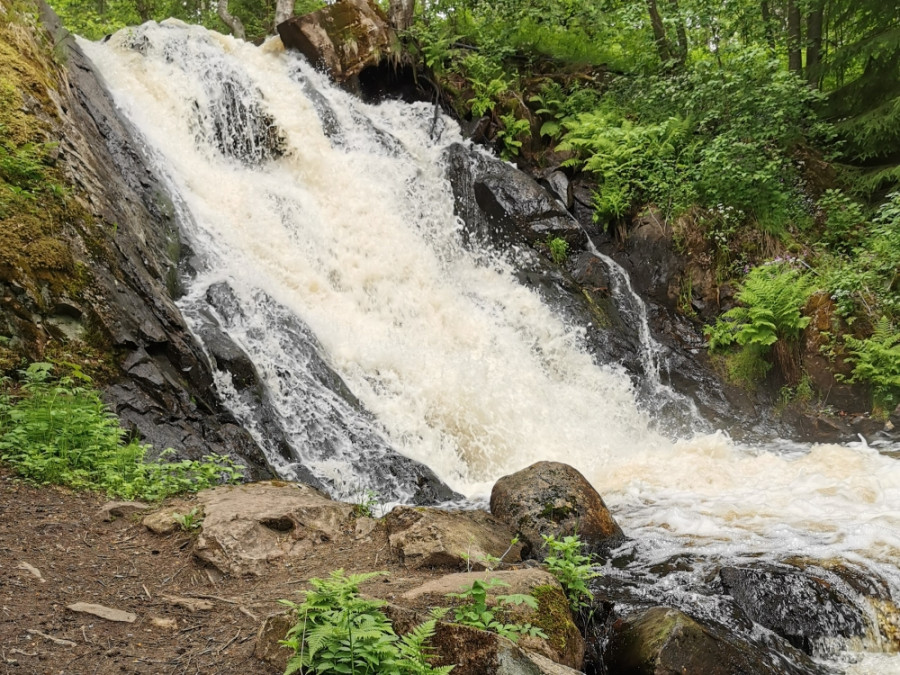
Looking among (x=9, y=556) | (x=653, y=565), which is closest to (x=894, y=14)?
(x=653, y=565)

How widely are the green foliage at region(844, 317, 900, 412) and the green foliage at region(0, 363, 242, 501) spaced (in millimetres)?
8992

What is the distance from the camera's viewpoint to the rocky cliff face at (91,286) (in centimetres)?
575

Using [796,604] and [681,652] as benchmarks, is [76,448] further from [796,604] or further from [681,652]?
[796,604]

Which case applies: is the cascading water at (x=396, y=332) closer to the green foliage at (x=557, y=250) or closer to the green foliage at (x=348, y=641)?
the green foliage at (x=557, y=250)

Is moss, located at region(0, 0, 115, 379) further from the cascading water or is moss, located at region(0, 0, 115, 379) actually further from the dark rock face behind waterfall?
the cascading water

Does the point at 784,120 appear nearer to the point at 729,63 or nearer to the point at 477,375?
the point at 729,63

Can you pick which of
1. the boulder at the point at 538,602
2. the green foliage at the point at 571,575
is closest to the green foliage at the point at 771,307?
the green foliage at the point at 571,575

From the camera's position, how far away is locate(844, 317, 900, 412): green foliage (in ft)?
30.1

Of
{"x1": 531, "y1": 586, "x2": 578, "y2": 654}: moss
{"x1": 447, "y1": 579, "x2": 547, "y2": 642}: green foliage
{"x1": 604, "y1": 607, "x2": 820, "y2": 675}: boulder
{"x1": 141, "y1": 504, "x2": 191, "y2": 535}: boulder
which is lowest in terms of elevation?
{"x1": 604, "y1": 607, "x2": 820, "y2": 675}: boulder

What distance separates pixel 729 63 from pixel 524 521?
9977 mm

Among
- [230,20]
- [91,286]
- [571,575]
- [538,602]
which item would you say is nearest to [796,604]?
[571,575]

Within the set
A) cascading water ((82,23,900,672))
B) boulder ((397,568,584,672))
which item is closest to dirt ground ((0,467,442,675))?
boulder ((397,568,584,672))

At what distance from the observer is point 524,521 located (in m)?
5.78

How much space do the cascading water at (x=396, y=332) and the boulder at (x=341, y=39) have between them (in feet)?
1.51
